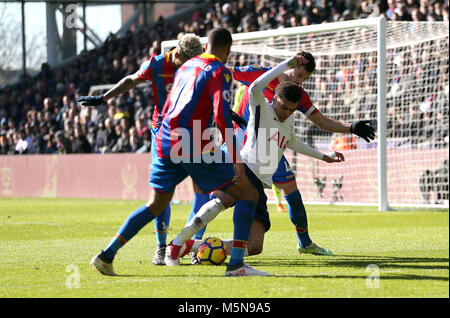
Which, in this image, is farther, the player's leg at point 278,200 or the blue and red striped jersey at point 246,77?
the player's leg at point 278,200

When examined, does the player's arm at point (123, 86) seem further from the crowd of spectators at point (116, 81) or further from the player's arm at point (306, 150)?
the crowd of spectators at point (116, 81)

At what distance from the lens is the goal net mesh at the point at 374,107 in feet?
50.2

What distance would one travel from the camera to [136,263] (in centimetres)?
744

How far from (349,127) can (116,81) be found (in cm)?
1956

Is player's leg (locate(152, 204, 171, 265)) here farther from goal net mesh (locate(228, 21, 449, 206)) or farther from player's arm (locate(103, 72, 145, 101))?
goal net mesh (locate(228, 21, 449, 206))

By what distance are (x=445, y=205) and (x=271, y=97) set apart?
286 inches

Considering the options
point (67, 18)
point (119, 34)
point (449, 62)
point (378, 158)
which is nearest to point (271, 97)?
point (378, 158)

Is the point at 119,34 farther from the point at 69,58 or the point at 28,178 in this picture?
the point at 28,178

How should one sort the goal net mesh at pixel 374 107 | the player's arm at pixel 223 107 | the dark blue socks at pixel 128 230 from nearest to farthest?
the player's arm at pixel 223 107, the dark blue socks at pixel 128 230, the goal net mesh at pixel 374 107

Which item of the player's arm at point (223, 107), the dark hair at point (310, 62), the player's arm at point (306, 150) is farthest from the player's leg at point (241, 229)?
the dark hair at point (310, 62)

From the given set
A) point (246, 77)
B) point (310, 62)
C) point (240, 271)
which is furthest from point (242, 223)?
point (246, 77)

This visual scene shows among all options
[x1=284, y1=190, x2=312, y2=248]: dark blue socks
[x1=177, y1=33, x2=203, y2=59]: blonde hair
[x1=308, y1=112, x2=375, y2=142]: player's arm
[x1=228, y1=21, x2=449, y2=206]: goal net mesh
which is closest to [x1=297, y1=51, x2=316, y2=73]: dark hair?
[x1=308, y1=112, x2=375, y2=142]: player's arm

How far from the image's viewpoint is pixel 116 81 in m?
26.4

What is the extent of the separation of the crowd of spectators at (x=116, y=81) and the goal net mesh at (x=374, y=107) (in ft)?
2.33
